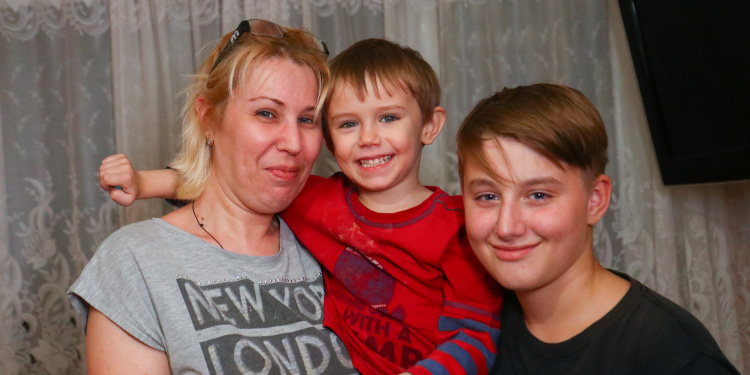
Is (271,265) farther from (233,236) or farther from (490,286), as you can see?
(490,286)

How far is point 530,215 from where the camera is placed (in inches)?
50.4

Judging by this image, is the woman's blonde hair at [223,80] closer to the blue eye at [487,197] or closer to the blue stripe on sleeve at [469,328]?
the blue eye at [487,197]

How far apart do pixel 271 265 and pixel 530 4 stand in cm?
160

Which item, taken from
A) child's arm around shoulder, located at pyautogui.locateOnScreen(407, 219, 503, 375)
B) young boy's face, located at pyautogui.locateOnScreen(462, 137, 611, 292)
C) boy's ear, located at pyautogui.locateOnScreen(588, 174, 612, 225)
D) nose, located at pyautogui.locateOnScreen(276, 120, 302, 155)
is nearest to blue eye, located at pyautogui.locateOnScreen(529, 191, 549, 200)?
young boy's face, located at pyautogui.locateOnScreen(462, 137, 611, 292)

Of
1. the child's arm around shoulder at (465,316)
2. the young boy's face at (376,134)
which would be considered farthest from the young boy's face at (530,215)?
the young boy's face at (376,134)

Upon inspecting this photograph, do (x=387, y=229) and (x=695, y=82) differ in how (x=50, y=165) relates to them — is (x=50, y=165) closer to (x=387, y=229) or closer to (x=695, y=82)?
(x=387, y=229)

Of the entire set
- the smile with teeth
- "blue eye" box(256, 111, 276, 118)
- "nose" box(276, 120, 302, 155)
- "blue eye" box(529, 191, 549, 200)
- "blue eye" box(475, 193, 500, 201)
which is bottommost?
"blue eye" box(475, 193, 500, 201)

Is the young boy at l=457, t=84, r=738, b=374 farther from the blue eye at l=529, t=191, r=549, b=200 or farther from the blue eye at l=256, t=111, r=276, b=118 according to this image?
the blue eye at l=256, t=111, r=276, b=118

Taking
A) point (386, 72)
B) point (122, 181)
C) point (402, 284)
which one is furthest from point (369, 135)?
point (122, 181)

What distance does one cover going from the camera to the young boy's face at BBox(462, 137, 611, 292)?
1274 mm

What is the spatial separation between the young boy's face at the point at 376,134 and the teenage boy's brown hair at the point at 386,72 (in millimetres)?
15

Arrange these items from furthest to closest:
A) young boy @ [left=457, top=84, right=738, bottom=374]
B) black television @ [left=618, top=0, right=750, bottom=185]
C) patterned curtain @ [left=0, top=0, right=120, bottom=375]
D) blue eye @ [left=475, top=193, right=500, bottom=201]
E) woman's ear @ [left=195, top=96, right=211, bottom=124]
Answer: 1. patterned curtain @ [left=0, top=0, right=120, bottom=375]
2. black television @ [left=618, top=0, right=750, bottom=185]
3. woman's ear @ [left=195, top=96, right=211, bottom=124]
4. blue eye @ [left=475, top=193, right=500, bottom=201]
5. young boy @ [left=457, top=84, right=738, bottom=374]

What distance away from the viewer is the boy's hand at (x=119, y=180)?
1580mm

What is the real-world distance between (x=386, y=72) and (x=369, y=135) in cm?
18
